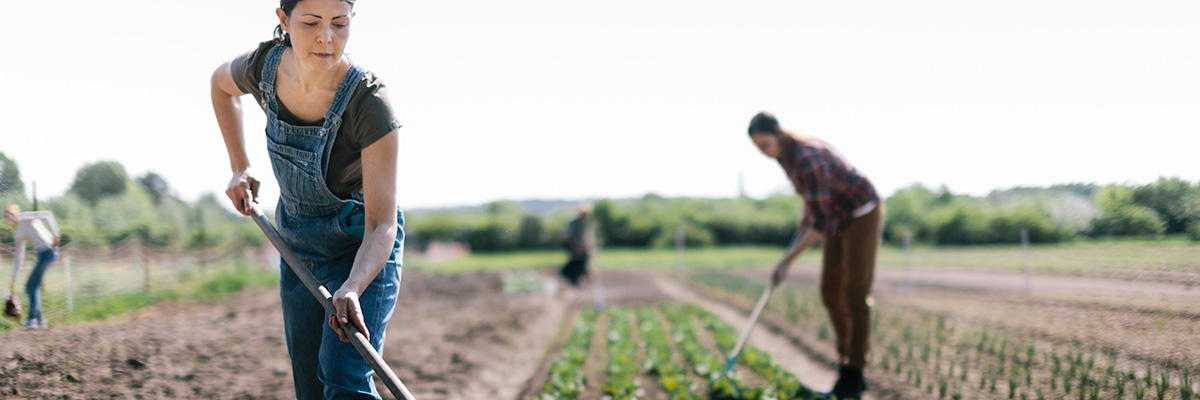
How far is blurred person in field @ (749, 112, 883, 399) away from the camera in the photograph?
4.37 meters

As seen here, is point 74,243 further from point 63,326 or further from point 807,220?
point 807,220

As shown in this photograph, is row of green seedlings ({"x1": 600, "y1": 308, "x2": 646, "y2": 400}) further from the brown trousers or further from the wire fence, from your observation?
the wire fence

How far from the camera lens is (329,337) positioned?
2.12 metres

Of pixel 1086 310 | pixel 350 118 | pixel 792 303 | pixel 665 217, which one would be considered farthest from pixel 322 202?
pixel 665 217

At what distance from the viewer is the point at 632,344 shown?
7.15 meters

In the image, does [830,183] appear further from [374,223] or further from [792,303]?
[792,303]

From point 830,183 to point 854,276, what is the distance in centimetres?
60

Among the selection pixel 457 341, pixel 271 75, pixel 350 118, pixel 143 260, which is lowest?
pixel 457 341

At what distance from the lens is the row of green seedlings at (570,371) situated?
4.94 meters

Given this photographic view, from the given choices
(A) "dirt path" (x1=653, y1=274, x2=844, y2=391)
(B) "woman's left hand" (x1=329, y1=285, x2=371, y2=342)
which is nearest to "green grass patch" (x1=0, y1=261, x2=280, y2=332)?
(B) "woman's left hand" (x1=329, y1=285, x2=371, y2=342)

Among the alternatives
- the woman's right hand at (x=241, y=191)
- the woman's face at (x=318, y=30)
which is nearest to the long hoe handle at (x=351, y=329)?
→ the woman's right hand at (x=241, y=191)

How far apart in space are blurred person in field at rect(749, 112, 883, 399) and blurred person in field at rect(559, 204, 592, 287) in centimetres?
777

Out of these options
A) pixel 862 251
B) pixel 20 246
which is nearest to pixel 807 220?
pixel 862 251

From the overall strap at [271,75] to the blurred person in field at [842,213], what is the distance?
3.02 meters
